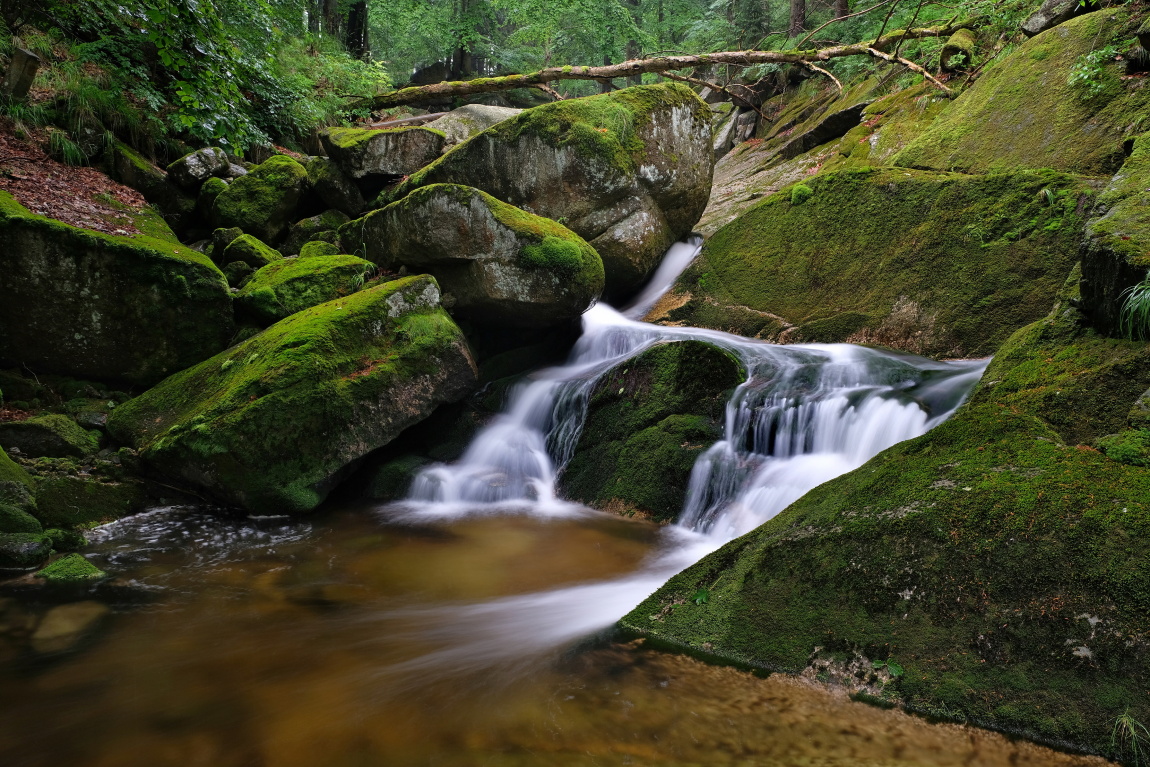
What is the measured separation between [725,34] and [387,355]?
19184 mm

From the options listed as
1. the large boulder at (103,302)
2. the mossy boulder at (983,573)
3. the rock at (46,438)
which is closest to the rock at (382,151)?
the large boulder at (103,302)

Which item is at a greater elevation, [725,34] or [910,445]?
[725,34]

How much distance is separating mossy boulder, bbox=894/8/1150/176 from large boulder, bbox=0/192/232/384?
33.3 feet

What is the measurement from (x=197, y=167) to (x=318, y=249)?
3.05m

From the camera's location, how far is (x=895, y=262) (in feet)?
25.9

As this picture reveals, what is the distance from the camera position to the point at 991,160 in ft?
26.3

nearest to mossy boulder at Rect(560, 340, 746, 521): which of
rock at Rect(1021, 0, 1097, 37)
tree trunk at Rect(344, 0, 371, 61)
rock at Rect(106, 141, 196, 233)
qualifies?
rock at Rect(1021, 0, 1097, 37)

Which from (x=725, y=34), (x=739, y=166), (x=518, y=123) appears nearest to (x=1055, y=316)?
(x=518, y=123)

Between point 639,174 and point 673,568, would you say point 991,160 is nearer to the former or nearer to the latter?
point 639,174

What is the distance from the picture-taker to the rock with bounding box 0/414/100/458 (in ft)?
19.0

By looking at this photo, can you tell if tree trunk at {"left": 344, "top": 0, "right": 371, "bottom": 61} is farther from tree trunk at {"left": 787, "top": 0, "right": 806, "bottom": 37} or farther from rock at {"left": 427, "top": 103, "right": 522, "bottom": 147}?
tree trunk at {"left": 787, "top": 0, "right": 806, "bottom": 37}

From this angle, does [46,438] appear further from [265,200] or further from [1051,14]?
[1051,14]

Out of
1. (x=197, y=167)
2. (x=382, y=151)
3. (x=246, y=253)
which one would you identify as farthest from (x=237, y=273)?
(x=382, y=151)

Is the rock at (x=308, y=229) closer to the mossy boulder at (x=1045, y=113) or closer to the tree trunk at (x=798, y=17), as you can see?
the mossy boulder at (x=1045, y=113)
